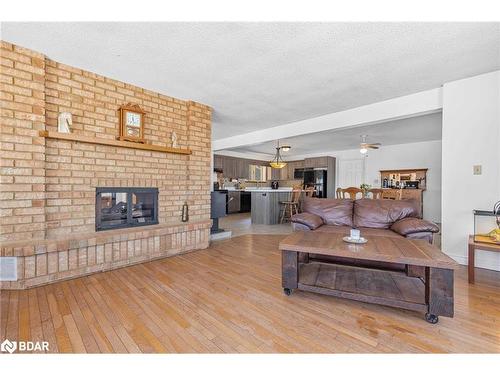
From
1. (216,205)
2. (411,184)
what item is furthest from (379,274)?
(411,184)

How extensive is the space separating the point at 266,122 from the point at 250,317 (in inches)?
156

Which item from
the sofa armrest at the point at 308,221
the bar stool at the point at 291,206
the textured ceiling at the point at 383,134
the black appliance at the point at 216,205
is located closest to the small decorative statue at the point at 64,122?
the black appliance at the point at 216,205

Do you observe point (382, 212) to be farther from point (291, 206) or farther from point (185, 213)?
point (291, 206)

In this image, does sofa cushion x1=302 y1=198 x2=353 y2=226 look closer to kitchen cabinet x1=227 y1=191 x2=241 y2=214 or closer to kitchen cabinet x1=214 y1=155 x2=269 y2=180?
kitchen cabinet x1=227 y1=191 x2=241 y2=214

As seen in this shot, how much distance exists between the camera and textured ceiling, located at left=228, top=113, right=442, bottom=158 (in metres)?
4.86

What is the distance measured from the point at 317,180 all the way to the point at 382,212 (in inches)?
204

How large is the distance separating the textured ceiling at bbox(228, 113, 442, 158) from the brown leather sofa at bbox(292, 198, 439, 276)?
1884 mm

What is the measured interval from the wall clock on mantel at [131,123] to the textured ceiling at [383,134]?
3.42 m

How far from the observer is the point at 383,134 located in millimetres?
5840

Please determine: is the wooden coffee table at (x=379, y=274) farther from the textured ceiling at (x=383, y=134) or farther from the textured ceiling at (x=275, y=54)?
the textured ceiling at (x=383, y=134)
